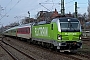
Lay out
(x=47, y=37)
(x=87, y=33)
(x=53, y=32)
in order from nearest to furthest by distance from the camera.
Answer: (x=53, y=32) < (x=47, y=37) < (x=87, y=33)

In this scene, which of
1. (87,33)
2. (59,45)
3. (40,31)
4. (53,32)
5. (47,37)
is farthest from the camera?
(87,33)

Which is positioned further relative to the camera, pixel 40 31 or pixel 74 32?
pixel 40 31

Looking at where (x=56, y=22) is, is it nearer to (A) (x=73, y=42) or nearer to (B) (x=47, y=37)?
(A) (x=73, y=42)

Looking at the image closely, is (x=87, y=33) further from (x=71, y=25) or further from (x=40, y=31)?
(x=71, y=25)

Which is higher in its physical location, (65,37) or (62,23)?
(62,23)

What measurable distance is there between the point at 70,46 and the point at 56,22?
7.59 ft

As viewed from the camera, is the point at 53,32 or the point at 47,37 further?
the point at 47,37

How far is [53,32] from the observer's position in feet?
63.1

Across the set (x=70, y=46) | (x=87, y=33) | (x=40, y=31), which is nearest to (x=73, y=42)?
(x=70, y=46)

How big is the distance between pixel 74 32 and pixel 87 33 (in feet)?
121

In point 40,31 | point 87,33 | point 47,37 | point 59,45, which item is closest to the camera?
Result: point 59,45

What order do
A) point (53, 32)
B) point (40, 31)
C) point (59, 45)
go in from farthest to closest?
point (40, 31), point (53, 32), point (59, 45)

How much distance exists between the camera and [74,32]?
18.3 meters

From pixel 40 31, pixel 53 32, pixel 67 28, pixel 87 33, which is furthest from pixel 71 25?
pixel 87 33
